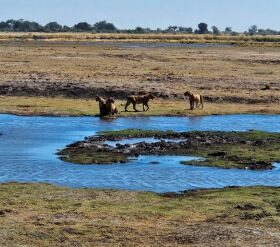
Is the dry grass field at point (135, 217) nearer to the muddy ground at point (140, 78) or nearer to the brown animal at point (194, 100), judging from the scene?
the brown animal at point (194, 100)

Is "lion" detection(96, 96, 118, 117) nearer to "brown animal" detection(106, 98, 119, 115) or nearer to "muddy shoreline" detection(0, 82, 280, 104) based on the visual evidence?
"brown animal" detection(106, 98, 119, 115)

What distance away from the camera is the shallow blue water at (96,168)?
2086cm

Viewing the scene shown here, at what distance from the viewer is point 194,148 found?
26.5m

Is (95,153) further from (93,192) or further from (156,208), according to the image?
(156,208)

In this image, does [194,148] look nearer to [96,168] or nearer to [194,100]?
[96,168]

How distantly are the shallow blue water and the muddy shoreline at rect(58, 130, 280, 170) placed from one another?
60cm

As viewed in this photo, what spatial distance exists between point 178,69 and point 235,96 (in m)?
17.2

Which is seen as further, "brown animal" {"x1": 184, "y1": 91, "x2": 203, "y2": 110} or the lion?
"brown animal" {"x1": 184, "y1": 91, "x2": 203, "y2": 110}

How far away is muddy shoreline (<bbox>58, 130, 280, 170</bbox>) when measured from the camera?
2398 centimetres

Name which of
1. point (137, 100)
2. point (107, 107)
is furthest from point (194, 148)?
point (137, 100)

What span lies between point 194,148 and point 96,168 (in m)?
4.92

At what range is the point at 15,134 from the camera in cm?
2952

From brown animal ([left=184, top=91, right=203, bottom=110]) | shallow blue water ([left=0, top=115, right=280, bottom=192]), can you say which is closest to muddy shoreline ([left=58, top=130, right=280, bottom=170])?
shallow blue water ([left=0, top=115, right=280, bottom=192])

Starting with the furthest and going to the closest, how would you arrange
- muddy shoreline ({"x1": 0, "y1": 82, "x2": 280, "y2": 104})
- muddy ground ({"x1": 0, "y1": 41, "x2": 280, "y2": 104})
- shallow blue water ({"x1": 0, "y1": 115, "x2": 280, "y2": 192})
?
1. muddy ground ({"x1": 0, "y1": 41, "x2": 280, "y2": 104})
2. muddy shoreline ({"x1": 0, "y1": 82, "x2": 280, "y2": 104})
3. shallow blue water ({"x1": 0, "y1": 115, "x2": 280, "y2": 192})
